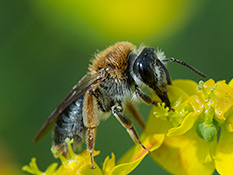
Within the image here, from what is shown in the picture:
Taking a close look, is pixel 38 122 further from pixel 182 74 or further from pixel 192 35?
pixel 192 35

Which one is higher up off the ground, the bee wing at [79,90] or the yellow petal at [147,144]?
the bee wing at [79,90]

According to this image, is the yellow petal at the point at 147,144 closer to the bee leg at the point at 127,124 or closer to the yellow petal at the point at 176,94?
the bee leg at the point at 127,124

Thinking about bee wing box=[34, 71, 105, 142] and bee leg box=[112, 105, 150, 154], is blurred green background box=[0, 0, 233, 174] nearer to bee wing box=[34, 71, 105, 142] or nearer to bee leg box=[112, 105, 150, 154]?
bee wing box=[34, 71, 105, 142]

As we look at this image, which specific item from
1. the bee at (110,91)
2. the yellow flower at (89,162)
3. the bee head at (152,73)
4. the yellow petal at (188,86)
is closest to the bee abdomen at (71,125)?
the bee at (110,91)

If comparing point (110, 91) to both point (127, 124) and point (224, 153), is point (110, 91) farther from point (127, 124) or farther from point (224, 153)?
point (224, 153)

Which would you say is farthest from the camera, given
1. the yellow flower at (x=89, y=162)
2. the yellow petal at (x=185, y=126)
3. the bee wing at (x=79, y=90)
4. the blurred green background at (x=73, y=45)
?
A: the blurred green background at (x=73, y=45)

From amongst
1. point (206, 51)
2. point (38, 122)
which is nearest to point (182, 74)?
point (206, 51)

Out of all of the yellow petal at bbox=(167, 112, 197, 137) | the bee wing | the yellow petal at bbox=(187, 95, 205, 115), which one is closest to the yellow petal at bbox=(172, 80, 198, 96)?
the yellow petal at bbox=(187, 95, 205, 115)

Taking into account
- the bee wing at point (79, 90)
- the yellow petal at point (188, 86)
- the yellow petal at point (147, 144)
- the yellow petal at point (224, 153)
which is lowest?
the yellow petal at point (224, 153)
